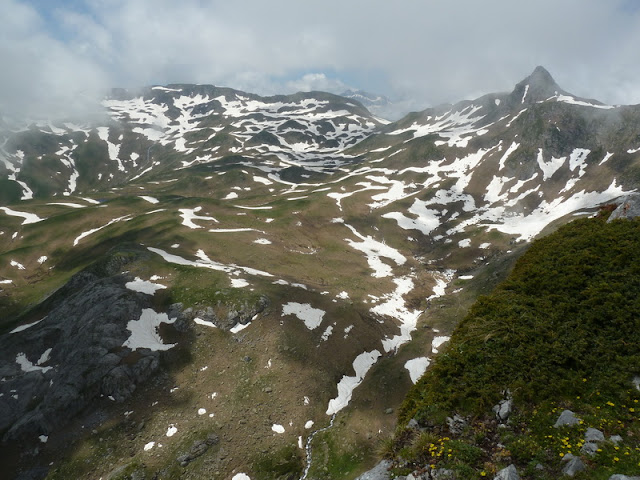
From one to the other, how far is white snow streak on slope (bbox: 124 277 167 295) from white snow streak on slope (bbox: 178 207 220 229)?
33310 mm

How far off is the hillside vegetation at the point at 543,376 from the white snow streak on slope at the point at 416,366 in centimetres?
2577

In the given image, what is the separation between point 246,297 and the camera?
5019 cm

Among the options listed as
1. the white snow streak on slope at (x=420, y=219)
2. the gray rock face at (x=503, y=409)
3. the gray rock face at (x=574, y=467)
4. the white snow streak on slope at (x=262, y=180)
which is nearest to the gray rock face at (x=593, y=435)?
the gray rock face at (x=574, y=467)

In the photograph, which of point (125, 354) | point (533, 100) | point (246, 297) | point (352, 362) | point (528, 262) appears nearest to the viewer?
point (528, 262)

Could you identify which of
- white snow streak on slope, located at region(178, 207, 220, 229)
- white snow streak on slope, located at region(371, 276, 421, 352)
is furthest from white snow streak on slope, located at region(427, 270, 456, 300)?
white snow streak on slope, located at region(178, 207, 220, 229)

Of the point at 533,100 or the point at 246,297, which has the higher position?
the point at 533,100

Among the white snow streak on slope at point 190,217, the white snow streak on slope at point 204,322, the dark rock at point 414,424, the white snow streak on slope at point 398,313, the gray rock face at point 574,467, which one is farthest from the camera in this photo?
the white snow streak on slope at point 190,217

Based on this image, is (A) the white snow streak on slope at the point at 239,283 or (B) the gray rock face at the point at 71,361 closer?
(B) the gray rock face at the point at 71,361

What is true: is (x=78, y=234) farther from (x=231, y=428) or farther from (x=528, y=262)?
(x=528, y=262)

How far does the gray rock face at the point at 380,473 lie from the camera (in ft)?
34.7

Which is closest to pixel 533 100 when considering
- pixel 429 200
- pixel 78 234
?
pixel 429 200

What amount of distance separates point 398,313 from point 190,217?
62.9m

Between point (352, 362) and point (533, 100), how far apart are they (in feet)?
711

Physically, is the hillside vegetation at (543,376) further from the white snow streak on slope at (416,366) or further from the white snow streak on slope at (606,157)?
the white snow streak on slope at (606,157)
